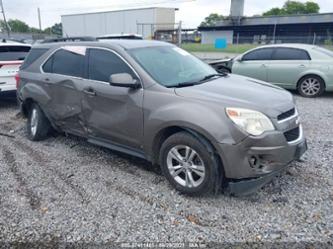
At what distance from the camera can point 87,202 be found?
3.41m

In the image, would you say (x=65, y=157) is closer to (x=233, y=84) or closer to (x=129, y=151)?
(x=129, y=151)

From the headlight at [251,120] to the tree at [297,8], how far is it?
283ft

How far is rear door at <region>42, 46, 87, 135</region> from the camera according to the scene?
436 cm

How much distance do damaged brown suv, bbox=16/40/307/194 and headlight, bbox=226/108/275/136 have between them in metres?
0.01

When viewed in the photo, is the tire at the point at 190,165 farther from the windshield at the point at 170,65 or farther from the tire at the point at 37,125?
the tire at the point at 37,125

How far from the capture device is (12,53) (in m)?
7.57

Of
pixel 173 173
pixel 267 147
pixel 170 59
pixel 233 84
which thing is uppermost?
pixel 170 59

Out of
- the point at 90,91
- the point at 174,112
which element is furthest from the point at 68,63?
the point at 174,112

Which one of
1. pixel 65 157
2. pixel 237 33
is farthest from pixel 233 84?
pixel 237 33

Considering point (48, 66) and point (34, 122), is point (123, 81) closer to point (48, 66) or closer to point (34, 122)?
point (48, 66)

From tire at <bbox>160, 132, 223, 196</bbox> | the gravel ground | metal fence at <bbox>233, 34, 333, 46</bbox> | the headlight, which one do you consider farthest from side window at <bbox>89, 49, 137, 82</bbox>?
metal fence at <bbox>233, 34, 333, 46</bbox>

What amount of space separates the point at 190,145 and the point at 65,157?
2306mm

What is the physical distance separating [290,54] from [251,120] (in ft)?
21.8

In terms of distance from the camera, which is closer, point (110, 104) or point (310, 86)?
point (110, 104)
